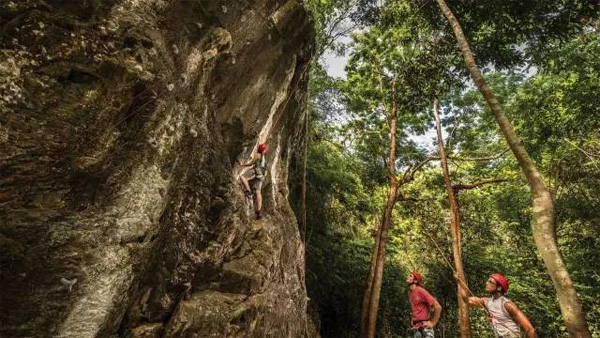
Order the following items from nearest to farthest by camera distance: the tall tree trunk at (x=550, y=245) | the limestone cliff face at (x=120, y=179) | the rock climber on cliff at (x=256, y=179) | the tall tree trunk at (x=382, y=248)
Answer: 1. the tall tree trunk at (x=550, y=245)
2. the limestone cliff face at (x=120, y=179)
3. the rock climber on cliff at (x=256, y=179)
4. the tall tree trunk at (x=382, y=248)

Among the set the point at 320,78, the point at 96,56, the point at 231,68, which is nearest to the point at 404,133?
the point at 320,78

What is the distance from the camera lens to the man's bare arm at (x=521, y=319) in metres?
4.76

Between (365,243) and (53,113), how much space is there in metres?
15.7

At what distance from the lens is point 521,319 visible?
16.2ft

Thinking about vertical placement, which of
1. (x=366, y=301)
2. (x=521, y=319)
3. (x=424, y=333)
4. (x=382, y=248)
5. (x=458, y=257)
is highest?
(x=382, y=248)

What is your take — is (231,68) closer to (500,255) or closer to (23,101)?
(23,101)

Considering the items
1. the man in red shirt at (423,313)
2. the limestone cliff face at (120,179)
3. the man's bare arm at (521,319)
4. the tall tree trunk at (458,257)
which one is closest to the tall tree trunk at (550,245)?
the man's bare arm at (521,319)

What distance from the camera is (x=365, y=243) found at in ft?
58.3

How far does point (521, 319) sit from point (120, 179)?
5485mm

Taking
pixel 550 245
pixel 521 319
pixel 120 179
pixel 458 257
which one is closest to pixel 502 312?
pixel 521 319

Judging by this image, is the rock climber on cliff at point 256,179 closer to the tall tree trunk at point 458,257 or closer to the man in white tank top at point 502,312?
the man in white tank top at point 502,312

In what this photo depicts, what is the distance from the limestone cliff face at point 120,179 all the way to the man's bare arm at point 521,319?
4.11m

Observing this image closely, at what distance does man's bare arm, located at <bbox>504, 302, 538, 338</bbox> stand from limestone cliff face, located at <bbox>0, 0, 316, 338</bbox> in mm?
4113

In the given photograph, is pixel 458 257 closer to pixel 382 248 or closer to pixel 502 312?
pixel 382 248
